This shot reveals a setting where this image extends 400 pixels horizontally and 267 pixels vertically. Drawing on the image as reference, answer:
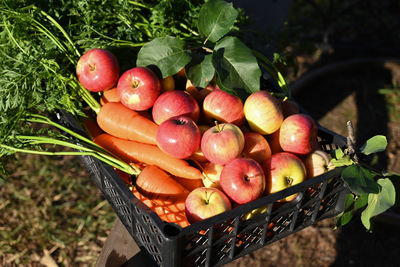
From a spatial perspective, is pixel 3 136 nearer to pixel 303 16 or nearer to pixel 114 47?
pixel 114 47

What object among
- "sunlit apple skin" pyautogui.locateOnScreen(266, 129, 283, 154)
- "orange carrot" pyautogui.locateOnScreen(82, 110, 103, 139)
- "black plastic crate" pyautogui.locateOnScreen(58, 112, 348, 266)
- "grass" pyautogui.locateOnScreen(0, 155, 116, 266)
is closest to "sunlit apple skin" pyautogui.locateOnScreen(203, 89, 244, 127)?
"sunlit apple skin" pyautogui.locateOnScreen(266, 129, 283, 154)

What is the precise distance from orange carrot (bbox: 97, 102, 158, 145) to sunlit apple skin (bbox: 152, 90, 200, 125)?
61 mm

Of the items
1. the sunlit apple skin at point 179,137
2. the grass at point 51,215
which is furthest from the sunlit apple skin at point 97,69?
the grass at point 51,215

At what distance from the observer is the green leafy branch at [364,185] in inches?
40.5

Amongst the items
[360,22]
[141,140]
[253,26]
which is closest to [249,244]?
[141,140]

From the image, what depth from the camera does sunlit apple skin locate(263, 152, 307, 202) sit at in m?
1.22

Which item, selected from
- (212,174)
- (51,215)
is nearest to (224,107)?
(212,174)

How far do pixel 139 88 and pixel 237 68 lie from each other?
359mm

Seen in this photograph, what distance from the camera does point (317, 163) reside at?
1295mm

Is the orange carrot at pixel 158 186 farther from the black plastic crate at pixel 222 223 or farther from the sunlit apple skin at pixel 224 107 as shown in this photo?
the sunlit apple skin at pixel 224 107

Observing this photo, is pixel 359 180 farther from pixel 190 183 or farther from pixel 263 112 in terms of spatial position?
pixel 190 183

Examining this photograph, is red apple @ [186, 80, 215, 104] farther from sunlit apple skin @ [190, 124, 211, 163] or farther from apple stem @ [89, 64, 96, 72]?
apple stem @ [89, 64, 96, 72]

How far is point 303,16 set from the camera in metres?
4.42

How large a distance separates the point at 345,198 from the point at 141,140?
0.75 metres
